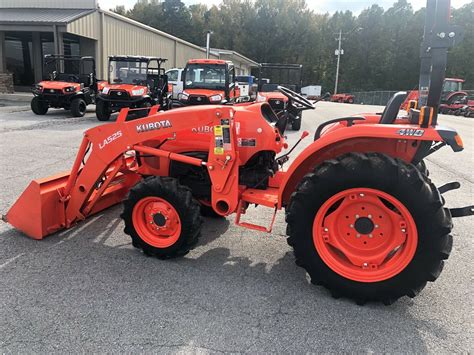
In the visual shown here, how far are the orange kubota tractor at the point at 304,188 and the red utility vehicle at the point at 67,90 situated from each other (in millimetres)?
11276

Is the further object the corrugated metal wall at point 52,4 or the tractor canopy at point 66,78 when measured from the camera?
the corrugated metal wall at point 52,4

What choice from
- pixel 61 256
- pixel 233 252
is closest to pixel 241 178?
pixel 233 252

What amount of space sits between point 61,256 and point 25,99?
18100 mm

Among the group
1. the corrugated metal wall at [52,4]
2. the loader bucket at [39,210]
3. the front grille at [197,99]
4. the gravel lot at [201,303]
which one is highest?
the corrugated metal wall at [52,4]

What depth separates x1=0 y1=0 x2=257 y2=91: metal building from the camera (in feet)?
63.0

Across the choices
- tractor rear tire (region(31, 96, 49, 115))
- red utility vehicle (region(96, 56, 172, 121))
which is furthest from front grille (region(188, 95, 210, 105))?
tractor rear tire (region(31, 96, 49, 115))

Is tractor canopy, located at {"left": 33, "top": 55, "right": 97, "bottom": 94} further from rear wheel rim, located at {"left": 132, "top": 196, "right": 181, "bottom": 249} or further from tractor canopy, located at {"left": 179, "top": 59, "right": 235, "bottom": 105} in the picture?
rear wheel rim, located at {"left": 132, "top": 196, "right": 181, "bottom": 249}

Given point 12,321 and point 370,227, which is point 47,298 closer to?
point 12,321

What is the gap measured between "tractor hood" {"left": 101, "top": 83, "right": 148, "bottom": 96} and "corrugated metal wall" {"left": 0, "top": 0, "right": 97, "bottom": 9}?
9622mm

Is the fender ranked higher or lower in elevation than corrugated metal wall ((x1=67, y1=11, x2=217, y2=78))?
lower

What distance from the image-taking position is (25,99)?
1898 cm

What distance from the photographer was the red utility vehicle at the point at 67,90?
554 inches

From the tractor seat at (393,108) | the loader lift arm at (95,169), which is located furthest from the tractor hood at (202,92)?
the tractor seat at (393,108)

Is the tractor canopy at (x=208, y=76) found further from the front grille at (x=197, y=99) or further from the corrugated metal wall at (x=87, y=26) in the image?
the corrugated metal wall at (x=87, y=26)
